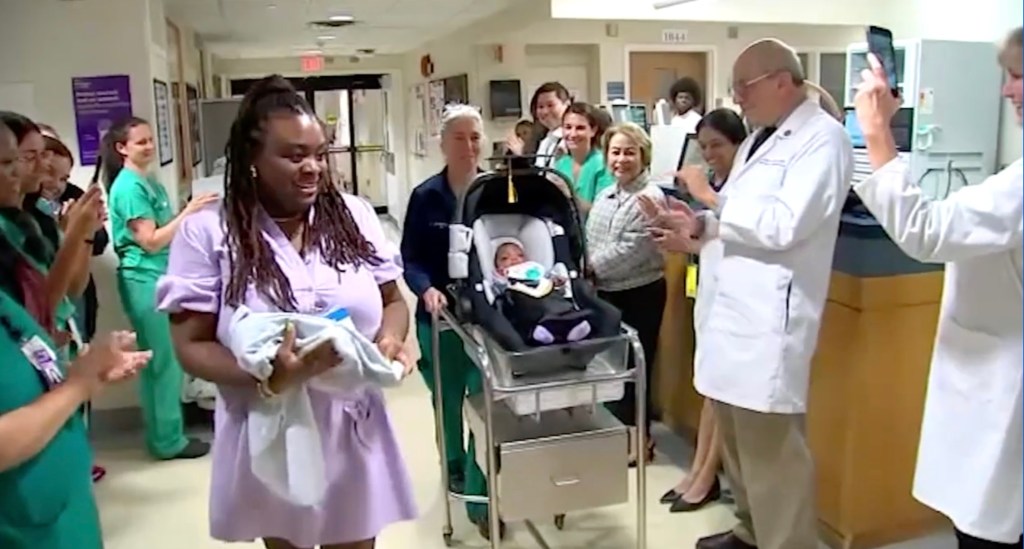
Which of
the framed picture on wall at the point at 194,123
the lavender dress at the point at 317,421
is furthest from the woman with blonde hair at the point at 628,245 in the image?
the framed picture on wall at the point at 194,123

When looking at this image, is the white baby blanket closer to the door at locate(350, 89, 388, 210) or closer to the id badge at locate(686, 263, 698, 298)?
the id badge at locate(686, 263, 698, 298)

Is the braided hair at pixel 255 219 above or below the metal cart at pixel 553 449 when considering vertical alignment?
above

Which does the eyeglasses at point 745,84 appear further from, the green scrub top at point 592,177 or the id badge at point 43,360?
the id badge at point 43,360

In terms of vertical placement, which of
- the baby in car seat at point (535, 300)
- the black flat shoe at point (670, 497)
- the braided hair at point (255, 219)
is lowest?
the black flat shoe at point (670, 497)

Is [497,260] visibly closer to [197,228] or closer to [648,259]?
[648,259]

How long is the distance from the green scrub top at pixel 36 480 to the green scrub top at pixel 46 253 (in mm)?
580

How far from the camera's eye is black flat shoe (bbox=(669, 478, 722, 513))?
3200mm

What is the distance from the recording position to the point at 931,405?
1.89 metres

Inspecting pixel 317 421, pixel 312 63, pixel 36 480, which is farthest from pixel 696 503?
pixel 312 63

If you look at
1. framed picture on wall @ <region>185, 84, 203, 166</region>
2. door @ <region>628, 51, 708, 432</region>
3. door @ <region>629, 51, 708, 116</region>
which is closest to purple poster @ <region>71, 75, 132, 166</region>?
framed picture on wall @ <region>185, 84, 203, 166</region>

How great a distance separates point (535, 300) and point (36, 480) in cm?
143

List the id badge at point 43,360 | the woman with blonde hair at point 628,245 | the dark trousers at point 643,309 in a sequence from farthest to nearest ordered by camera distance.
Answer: the dark trousers at point 643,309, the woman with blonde hair at point 628,245, the id badge at point 43,360

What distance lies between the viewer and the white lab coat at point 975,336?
165 cm

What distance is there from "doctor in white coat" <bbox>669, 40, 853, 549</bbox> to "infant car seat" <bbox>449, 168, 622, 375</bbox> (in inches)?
12.8
